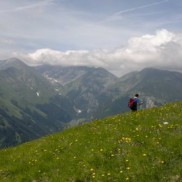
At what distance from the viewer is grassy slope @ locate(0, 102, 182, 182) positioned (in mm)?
20797

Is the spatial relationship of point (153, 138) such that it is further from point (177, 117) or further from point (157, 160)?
point (177, 117)

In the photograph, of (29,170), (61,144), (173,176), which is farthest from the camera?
(61,144)

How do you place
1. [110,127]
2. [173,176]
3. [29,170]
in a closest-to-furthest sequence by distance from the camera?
[173,176], [29,170], [110,127]

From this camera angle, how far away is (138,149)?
909 inches

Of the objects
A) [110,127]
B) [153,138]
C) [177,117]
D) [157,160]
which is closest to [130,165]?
[157,160]

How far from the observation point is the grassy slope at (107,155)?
20.8 meters

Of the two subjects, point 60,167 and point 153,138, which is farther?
point 153,138

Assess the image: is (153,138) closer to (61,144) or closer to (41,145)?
(61,144)

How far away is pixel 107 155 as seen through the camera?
23.2 m

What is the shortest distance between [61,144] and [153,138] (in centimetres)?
664

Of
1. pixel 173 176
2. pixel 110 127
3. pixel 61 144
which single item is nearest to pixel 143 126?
pixel 110 127

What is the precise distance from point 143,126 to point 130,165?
6.68 m

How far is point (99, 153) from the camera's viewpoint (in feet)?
76.6

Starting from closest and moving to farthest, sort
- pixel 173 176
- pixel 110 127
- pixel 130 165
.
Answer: pixel 173 176
pixel 130 165
pixel 110 127
